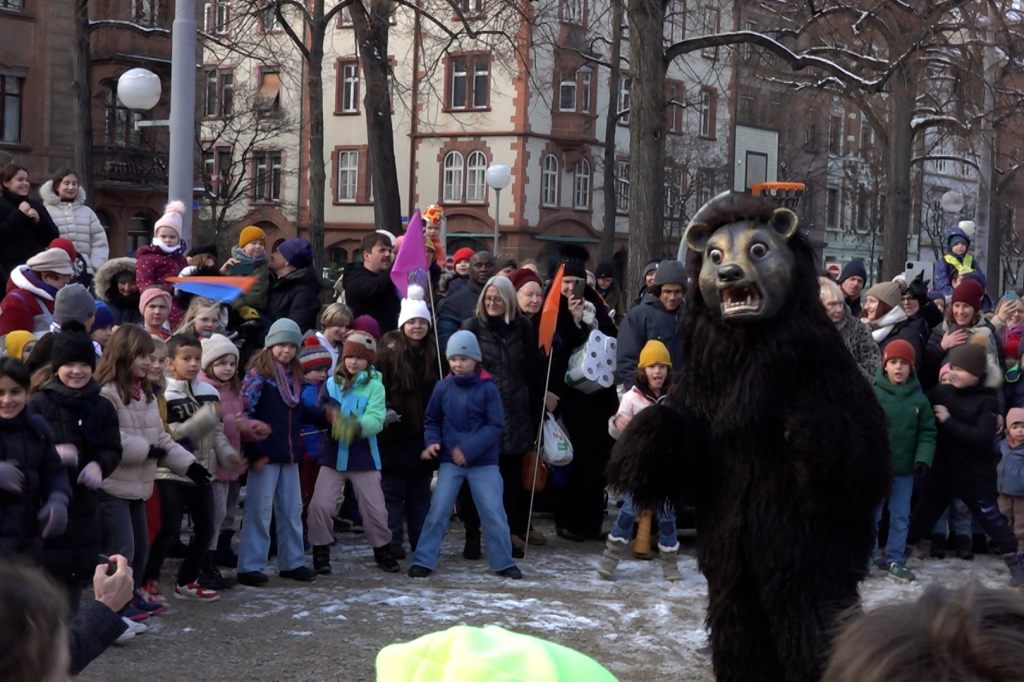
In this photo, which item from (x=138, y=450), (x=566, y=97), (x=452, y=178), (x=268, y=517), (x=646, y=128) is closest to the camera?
(x=138, y=450)

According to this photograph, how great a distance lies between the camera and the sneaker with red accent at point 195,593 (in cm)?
800

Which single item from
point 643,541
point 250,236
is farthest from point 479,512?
point 250,236

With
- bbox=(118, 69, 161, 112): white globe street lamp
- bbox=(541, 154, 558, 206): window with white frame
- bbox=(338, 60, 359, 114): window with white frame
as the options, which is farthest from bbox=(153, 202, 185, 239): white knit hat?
bbox=(338, 60, 359, 114): window with white frame

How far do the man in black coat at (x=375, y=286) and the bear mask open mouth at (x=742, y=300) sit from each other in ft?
17.8

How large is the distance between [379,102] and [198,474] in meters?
13.5

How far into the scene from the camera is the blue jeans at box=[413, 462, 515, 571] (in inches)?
350

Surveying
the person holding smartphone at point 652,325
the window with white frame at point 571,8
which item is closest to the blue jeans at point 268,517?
the person holding smartphone at point 652,325

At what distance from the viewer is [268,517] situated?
27.7ft

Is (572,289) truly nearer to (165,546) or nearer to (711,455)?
(165,546)

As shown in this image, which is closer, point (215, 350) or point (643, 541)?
point (215, 350)

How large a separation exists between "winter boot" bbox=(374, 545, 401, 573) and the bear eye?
14.1 feet

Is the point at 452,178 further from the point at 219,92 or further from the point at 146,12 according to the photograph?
the point at 146,12

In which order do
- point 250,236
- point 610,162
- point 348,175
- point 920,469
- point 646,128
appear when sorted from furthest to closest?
point 348,175 < point 610,162 < point 646,128 < point 250,236 < point 920,469

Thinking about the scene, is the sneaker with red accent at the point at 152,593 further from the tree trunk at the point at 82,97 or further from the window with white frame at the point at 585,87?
the window with white frame at the point at 585,87
